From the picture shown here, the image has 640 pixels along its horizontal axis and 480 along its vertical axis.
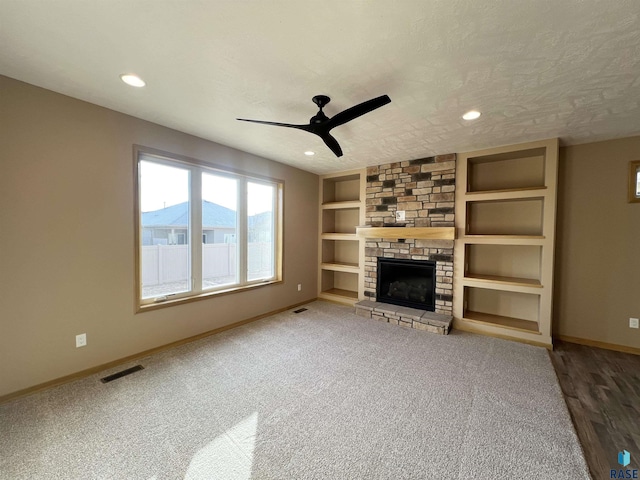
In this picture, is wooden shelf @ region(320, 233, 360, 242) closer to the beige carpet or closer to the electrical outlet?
the beige carpet

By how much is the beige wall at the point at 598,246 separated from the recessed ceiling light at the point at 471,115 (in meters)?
1.90

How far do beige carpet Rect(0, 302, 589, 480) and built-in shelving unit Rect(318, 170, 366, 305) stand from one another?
7.84 ft

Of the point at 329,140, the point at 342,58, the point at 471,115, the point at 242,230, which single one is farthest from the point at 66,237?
the point at 471,115

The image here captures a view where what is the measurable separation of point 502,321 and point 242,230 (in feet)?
13.3

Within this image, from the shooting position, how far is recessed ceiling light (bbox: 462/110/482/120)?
2.51 meters

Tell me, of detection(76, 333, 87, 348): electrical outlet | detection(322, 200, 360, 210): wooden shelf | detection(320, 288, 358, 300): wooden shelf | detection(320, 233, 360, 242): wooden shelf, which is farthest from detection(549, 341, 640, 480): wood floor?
detection(76, 333, 87, 348): electrical outlet

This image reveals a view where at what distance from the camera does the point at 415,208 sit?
167 inches

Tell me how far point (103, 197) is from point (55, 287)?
0.92m

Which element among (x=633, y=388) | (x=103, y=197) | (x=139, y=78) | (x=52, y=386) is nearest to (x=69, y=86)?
(x=139, y=78)

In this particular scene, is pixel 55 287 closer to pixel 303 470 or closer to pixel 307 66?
pixel 303 470

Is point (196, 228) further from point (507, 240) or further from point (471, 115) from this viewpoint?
point (507, 240)

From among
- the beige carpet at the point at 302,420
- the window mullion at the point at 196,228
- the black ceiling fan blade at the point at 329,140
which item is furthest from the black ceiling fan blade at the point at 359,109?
the beige carpet at the point at 302,420

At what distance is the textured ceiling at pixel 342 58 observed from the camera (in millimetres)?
1386

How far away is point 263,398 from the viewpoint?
2.18 metres
